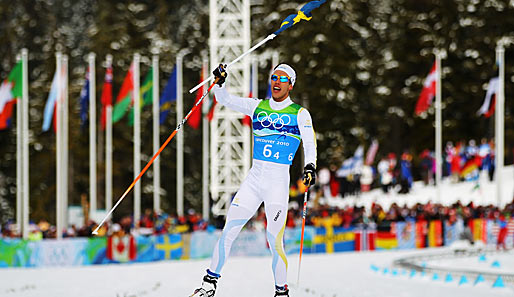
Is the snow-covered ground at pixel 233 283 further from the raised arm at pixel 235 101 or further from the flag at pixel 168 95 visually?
the flag at pixel 168 95

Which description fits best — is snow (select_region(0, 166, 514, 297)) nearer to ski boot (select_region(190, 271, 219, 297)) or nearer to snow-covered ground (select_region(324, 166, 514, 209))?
ski boot (select_region(190, 271, 219, 297))

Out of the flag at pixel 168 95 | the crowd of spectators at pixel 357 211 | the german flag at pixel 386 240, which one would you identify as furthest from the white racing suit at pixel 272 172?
the flag at pixel 168 95

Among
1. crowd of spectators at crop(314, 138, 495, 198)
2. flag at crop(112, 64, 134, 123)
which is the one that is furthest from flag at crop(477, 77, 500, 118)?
flag at crop(112, 64, 134, 123)

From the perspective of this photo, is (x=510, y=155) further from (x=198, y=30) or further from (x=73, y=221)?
(x=73, y=221)

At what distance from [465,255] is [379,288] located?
43.1 feet

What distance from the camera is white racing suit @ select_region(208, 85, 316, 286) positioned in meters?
12.1

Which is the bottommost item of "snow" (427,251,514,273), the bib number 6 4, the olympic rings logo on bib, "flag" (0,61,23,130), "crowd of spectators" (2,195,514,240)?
"snow" (427,251,514,273)

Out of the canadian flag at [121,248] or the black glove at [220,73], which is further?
the canadian flag at [121,248]

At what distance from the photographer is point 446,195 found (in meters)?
46.3

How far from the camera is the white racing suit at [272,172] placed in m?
12.1

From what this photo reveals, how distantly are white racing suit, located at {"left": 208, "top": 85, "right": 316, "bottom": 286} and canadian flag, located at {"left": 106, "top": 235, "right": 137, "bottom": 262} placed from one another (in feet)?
47.7

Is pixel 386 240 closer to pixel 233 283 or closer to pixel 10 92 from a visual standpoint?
pixel 10 92

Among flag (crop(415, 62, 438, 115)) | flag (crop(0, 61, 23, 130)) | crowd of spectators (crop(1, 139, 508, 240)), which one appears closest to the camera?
crowd of spectators (crop(1, 139, 508, 240))

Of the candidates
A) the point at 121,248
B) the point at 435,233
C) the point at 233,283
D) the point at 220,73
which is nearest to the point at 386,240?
the point at 435,233
